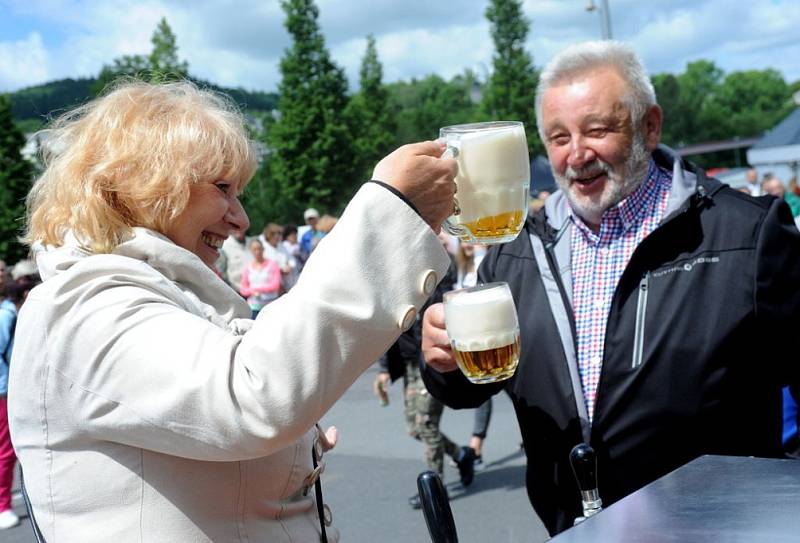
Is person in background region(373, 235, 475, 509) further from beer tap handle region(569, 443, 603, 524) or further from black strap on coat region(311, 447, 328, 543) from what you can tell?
beer tap handle region(569, 443, 603, 524)

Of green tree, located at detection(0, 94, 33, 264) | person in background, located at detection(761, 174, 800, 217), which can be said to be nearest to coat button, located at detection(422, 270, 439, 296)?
person in background, located at detection(761, 174, 800, 217)

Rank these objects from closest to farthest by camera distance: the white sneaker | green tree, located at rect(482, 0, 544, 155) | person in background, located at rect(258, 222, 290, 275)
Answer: the white sneaker, person in background, located at rect(258, 222, 290, 275), green tree, located at rect(482, 0, 544, 155)

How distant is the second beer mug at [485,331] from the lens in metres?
1.80

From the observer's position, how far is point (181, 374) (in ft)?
4.50

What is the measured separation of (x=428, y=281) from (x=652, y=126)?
1.89 metres

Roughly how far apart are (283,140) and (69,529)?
2023 inches

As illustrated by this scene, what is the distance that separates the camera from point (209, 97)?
194cm

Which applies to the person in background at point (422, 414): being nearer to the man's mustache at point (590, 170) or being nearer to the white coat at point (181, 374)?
the man's mustache at point (590, 170)

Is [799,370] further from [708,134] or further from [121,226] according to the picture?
[708,134]

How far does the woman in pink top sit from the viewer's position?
43.1 feet

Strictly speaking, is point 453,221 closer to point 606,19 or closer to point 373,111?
point 606,19

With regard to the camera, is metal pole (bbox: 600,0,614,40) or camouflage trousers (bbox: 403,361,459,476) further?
metal pole (bbox: 600,0,614,40)

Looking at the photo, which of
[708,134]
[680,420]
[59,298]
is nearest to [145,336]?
[59,298]

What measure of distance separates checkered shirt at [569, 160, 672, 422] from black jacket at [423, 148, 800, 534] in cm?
6
